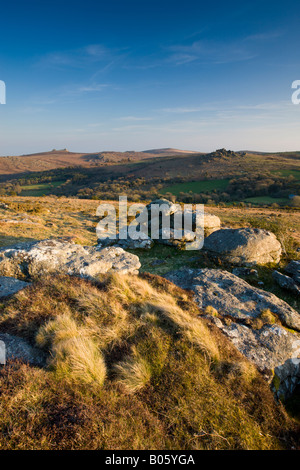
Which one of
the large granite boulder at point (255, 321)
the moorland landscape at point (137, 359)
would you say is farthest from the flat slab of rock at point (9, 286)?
the large granite boulder at point (255, 321)

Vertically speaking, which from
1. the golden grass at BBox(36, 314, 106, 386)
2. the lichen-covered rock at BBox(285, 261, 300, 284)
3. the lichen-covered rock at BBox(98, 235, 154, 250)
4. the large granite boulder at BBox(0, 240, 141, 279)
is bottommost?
the lichen-covered rock at BBox(285, 261, 300, 284)

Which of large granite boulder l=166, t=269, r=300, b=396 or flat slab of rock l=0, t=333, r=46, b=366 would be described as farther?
large granite boulder l=166, t=269, r=300, b=396

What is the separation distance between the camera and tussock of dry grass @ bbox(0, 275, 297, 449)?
2.65 meters

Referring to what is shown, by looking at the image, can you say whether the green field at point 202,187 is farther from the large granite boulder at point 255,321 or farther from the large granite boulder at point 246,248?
the large granite boulder at point 255,321

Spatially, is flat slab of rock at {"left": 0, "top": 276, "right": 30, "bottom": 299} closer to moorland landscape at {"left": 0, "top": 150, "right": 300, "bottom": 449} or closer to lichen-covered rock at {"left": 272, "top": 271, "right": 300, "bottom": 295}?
moorland landscape at {"left": 0, "top": 150, "right": 300, "bottom": 449}

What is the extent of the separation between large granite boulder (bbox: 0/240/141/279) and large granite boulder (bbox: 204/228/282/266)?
5428mm

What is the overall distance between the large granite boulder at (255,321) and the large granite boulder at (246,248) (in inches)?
122

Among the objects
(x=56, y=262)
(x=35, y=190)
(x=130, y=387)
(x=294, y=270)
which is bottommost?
(x=294, y=270)

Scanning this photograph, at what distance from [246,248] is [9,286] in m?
10.2

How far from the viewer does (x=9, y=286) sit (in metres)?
6.27

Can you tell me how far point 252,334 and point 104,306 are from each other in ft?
11.6

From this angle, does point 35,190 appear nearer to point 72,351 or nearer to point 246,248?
point 246,248

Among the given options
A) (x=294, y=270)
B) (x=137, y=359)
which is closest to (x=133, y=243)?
(x=294, y=270)

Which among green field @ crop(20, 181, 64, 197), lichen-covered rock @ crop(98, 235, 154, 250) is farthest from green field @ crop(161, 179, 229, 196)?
lichen-covered rock @ crop(98, 235, 154, 250)
